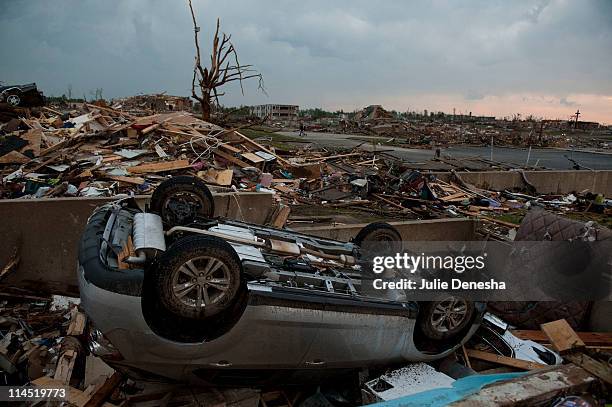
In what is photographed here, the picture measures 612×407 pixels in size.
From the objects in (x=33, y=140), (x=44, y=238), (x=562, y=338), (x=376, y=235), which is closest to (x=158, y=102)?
(x=33, y=140)

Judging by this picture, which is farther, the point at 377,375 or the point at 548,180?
the point at 548,180

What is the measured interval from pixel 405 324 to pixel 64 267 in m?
5.37

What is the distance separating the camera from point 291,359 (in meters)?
3.82

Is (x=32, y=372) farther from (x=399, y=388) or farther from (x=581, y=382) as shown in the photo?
(x=581, y=382)

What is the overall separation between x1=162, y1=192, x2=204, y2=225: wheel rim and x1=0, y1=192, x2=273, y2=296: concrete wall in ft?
6.75

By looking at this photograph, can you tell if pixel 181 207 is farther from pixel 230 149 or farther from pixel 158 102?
pixel 158 102

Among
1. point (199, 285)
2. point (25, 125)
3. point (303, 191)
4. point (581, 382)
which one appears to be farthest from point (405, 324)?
point (25, 125)

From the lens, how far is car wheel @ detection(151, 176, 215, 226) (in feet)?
16.9

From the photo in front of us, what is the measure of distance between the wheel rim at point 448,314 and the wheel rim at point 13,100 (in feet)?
63.8

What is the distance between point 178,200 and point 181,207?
0.48 ft

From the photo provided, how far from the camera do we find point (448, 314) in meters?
4.39

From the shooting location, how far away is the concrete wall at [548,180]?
14.0 metres

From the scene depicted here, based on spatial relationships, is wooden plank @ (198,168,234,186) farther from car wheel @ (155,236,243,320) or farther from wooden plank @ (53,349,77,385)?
car wheel @ (155,236,243,320)

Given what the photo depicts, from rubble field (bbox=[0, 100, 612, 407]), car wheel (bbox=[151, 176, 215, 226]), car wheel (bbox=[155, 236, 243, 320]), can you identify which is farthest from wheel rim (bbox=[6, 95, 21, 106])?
car wheel (bbox=[155, 236, 243, 320])
